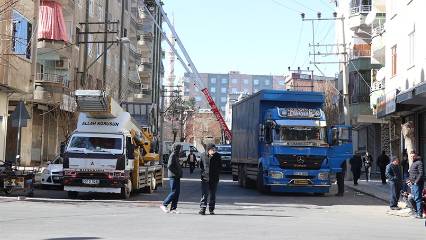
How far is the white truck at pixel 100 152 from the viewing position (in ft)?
67.1

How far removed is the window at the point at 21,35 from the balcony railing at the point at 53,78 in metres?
10.2

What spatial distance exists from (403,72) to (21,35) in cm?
1943

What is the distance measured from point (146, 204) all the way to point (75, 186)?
279 centimetres

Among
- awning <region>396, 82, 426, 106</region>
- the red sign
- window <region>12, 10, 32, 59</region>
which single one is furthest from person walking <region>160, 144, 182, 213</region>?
the red sign

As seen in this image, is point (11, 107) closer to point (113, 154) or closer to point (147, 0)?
point (147, 0)

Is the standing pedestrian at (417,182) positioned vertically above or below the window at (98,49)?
below

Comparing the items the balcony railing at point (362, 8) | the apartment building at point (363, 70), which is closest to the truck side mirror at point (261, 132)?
the apartment building at point (363, 70)

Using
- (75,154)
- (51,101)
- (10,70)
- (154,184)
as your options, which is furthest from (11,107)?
(75,154)

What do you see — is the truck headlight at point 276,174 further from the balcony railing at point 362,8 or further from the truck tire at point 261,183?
the balcony railing at point 362,8

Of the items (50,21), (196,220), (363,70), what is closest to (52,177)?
(196,220)

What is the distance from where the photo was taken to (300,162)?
24281 mm

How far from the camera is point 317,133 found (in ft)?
81.1

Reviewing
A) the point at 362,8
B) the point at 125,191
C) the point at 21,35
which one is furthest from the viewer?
the point at 362,8

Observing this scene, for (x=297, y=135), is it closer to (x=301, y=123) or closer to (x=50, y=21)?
(x=301, y=123)
